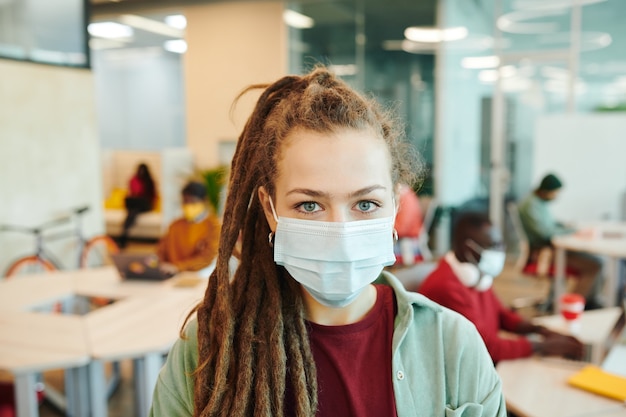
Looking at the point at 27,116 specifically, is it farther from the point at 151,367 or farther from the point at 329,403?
the point at 329,403

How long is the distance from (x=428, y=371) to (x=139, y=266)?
2.77 meters

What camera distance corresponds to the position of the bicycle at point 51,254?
16.2ft

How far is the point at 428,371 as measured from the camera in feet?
3.95

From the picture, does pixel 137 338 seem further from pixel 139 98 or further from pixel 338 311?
pixel 139 98

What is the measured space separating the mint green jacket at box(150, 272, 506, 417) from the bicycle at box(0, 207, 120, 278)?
3536 millimetres

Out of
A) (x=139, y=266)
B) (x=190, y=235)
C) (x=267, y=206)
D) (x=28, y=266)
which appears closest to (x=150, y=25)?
(x=28, y=266)

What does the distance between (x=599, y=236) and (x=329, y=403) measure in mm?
4765

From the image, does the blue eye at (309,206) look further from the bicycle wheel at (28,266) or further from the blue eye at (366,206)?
the bicycle wheel at (28,266)

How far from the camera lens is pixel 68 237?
18.2 feet

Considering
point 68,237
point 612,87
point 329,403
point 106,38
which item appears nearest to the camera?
point 329,403

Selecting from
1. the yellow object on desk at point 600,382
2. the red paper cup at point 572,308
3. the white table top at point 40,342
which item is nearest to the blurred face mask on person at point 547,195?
the red paper cup at point 572,308

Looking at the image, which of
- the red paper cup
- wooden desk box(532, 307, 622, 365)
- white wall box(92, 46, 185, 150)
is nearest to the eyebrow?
wooden desk box(532, 307, 622, 365)

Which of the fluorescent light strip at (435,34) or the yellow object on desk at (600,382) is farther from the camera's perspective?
the fluorescent light strip at (435,34)

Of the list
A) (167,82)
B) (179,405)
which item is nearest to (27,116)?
(179,405)
